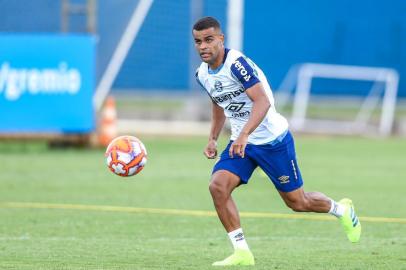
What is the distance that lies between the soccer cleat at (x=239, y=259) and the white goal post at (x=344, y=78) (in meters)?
19.4

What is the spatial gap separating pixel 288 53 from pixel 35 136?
9421mm

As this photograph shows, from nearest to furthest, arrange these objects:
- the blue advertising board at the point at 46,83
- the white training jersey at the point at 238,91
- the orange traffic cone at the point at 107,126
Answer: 1. the white training jersey at the point at 238,91
2. the blue advertising board at the point at 46,83
3. the orange traffic cone at the point at 107,126

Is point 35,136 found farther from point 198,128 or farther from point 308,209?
point 308,209

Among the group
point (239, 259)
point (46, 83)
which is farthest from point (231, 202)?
point (46, 83)

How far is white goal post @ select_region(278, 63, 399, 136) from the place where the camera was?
2838 centimetres

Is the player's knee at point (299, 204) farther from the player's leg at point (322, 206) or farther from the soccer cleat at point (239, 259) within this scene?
the soccer cleat at point (239, 259)

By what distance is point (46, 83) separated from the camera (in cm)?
2195

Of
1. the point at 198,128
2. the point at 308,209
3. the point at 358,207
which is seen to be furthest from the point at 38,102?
the point at 308,209

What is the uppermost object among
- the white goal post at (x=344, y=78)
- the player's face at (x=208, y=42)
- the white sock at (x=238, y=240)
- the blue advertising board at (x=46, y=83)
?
the player's face at (x=208, y=42)

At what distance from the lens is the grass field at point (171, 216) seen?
30.7 ft

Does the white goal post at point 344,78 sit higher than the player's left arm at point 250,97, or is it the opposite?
the player's left arm at point 250,97

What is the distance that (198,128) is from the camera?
89.2ft

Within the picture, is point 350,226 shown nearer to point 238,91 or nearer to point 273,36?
point 238,91

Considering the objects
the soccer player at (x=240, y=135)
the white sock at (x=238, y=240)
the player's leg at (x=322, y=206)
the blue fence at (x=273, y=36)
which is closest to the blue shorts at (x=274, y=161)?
the soccer player at (x=240, y=135)
